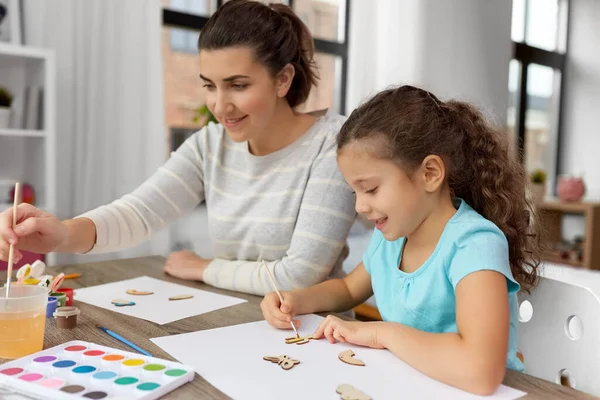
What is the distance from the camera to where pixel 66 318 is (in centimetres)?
90

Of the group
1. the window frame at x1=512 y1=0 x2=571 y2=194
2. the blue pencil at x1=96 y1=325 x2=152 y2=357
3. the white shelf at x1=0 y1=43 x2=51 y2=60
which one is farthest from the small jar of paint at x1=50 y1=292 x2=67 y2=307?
the window frame at x1=512 y1=0 x2=571 y2=194

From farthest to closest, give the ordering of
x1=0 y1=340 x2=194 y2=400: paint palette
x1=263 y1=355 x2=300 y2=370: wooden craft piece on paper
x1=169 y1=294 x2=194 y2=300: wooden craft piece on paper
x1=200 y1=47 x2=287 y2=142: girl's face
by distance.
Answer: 1. x1=200 y1=47 x2=287 y2=142: girl's face
2. x1=169 y1=294 x2=194 y2=300: wooden craft piece on paper
3. x1=263 y1=355 x2=300 y2=370: wooden craft piece on paper
4. x1=0 y1=340 x2=194 y2=400: paint palette

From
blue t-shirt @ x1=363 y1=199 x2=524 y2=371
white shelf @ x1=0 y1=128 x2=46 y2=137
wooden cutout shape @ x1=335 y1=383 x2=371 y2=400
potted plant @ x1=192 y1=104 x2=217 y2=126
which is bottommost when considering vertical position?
wooden cutout shape @ x1=335 y1=383 x2=371 y2=400

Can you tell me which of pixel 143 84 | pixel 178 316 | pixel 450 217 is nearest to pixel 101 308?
pixel 178 316

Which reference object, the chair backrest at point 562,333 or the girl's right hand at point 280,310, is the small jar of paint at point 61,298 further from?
the chair backrest at point 562,333

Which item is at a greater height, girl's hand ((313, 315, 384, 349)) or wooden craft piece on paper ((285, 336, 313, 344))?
girl's hand ((313, 315, 384, 349))

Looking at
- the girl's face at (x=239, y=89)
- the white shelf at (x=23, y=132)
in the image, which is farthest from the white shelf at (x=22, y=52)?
the girl's face at (x=239, y=89)

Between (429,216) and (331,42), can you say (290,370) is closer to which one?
(429,216)

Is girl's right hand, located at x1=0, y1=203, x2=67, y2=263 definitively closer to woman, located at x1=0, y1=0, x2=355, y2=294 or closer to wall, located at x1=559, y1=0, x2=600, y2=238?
woman, located at x1=0, y1=0, x2=355, y2=294

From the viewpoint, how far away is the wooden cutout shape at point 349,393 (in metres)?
0.65

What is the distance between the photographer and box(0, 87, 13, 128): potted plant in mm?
2234

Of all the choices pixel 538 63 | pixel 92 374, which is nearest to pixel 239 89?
pixel 92 374

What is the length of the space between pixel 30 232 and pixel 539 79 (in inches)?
181

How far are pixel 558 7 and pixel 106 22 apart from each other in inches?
150
